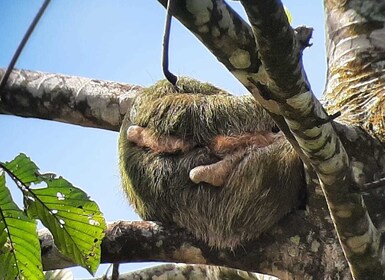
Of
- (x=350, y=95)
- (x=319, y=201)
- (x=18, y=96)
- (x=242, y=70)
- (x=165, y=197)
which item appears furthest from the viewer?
(x=18, y=96)

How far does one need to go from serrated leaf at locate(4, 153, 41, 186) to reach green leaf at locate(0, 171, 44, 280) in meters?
0.06

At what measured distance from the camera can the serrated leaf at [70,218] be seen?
1.59 metres

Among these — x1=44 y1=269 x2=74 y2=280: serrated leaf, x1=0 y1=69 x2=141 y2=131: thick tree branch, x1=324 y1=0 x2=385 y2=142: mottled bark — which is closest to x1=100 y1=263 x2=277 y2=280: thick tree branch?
x1=44 y1=269 x2=74 y2=280: serrated leaf

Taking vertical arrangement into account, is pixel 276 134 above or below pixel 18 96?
below

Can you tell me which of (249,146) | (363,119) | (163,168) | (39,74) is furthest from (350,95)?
(39,74)

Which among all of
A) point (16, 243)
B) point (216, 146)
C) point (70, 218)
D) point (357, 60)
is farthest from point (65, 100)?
point (16, 243)

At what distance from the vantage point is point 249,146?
8.27 ft

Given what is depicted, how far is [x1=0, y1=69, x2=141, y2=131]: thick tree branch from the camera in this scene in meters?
2.80

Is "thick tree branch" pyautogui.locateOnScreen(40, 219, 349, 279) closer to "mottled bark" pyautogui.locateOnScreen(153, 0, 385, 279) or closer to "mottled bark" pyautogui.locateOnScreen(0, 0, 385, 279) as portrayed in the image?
"mottled bark" pyautogui.locateOnScreen(0, 0, 385, 279)

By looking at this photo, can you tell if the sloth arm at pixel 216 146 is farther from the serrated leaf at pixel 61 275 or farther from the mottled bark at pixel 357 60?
the serrated leaf at pixel 61 275

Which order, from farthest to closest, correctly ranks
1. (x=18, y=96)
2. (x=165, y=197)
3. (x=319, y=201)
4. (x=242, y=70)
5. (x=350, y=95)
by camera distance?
(x=18, y=96) → (x=165, y=197) → (x=350, y=95) → (x=319, y=201) → (x=242, y=70)

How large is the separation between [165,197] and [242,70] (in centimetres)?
122

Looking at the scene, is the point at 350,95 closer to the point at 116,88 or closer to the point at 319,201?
the point at 319,201

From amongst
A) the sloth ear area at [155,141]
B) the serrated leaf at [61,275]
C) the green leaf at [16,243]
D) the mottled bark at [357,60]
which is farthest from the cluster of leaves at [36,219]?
the serrated leaf at [61,275]
